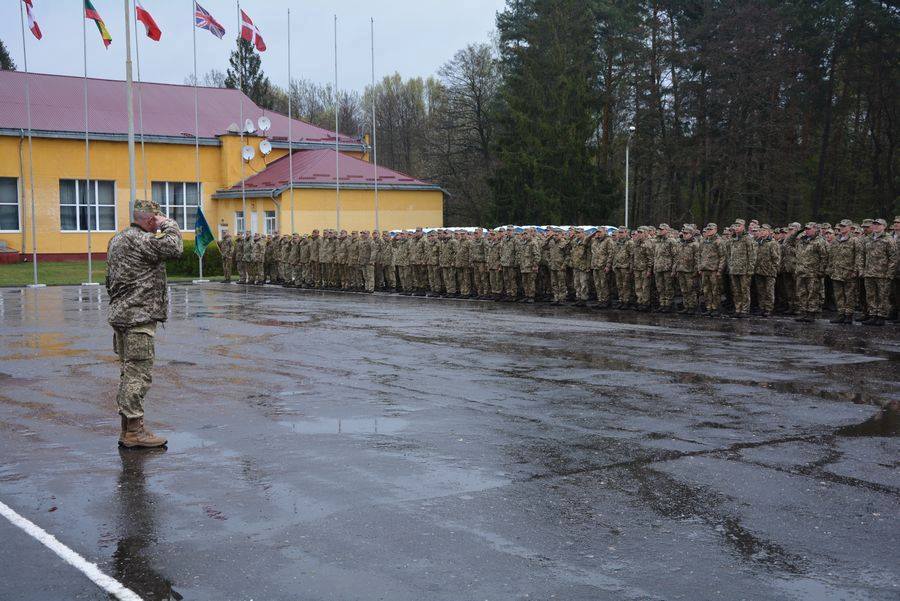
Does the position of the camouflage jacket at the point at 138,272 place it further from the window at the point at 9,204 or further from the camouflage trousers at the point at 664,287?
the window at the point at 9,204

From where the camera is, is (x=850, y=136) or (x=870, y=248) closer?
(x=870, y=248)

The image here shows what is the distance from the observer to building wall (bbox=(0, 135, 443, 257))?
45.5m

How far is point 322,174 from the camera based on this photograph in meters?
46.1

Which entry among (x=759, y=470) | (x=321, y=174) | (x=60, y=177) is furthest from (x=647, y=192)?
(x=759, y=470)

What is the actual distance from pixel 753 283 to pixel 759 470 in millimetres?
15764

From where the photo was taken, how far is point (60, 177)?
46.7 m

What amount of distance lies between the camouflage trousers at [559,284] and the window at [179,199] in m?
29.1

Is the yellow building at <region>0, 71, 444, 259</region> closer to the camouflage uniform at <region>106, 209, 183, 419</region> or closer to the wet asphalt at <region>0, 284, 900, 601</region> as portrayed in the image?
the wet asphalt at <region>0, 284, 900, 601</region>

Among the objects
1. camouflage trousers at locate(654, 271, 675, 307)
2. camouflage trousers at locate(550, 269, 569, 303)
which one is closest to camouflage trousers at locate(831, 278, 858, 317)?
camouflage trousers at locate(654, 271, 675, 307)

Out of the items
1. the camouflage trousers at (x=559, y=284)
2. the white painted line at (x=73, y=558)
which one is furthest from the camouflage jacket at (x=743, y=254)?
the white painted line at (x=73, y=558)

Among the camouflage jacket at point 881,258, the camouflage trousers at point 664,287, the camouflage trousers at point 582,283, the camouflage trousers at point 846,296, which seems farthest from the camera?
the camouflage trousers at point 582,283

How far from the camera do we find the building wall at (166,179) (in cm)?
4547

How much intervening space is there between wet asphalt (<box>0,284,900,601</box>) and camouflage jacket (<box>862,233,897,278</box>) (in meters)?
5.34

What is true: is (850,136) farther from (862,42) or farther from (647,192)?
(647,192)
